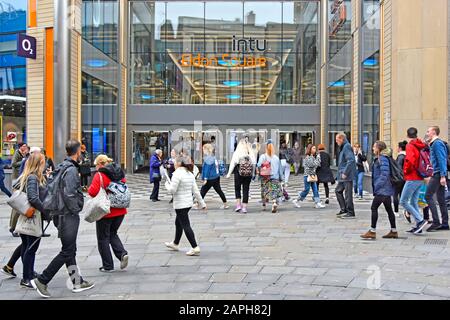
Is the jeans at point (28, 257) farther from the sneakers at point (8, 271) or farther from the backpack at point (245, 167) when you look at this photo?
the backpack at point (245, 167)

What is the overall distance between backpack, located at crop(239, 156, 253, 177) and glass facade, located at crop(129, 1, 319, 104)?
19.4 meters

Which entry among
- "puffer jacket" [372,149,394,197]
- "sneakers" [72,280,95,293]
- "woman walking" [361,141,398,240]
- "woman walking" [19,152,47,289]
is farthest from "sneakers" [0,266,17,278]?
"puffer jacket" [372,149,394,197]

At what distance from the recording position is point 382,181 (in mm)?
8695

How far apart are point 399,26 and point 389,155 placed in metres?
8.04

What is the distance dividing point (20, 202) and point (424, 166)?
6.54 meters

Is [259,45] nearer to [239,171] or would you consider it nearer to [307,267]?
[239,171]

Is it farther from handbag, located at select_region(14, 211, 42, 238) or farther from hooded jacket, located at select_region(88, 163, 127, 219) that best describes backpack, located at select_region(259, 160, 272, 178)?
handbag, located at select_region(14, 211, 42, 238)

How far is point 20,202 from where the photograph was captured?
19.5ft

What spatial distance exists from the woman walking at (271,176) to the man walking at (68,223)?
7.13 meters

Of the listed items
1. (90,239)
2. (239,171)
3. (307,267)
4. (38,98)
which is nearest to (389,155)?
(307,267)

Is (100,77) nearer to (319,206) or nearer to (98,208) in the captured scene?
(319,206)

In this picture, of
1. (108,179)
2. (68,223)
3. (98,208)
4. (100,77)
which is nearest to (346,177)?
(108,179)

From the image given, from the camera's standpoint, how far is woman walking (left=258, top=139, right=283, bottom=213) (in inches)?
495

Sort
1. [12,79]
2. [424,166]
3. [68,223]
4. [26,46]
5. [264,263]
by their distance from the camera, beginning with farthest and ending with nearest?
[12,79] < [26,46] < [424,166] < [264,263] < [68,223]
